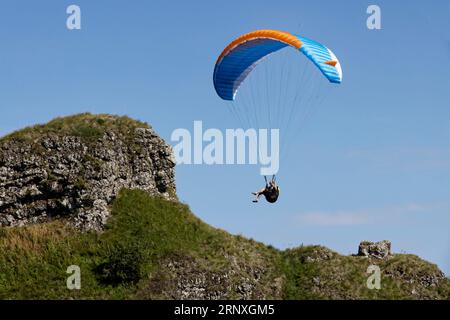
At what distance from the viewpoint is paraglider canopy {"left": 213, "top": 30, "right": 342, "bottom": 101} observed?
5919 centimetres

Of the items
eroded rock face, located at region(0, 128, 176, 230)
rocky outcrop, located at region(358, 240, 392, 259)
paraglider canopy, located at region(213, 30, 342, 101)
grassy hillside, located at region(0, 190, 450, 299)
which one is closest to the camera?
paraglider canopy, located at region(213, 30, 342, 101)

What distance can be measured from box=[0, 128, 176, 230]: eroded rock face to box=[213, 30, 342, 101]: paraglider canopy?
32.5 feet

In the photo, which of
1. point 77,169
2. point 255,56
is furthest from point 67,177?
point 255,56

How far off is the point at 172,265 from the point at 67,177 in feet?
33.6

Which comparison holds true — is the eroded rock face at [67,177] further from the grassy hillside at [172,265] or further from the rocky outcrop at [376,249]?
the rocky outcrop at [376,249]

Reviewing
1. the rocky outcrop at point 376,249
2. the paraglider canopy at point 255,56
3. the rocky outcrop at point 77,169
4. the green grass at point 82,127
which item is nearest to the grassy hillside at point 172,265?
the rocky outcrop at point 376,249

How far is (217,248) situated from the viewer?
228ft

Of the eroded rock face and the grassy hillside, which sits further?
the eroded rock face

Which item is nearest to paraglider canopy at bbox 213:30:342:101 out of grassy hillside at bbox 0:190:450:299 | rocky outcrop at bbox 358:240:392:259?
grassy hillside at bbox 0:190:450:299

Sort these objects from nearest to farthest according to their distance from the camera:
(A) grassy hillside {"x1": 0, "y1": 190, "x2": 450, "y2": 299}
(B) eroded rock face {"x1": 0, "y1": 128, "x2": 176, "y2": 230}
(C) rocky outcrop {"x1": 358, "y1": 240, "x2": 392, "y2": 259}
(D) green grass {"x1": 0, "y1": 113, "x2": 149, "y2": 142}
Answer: (A) grassy hillside {"x1": 0, "y1": 190, "x2": 450, "y2": 299} → (B) eroded rock face {"x1": 0, "y1": 128, "x2": 176, "y2": 230} → (D) green grass {"x1": 0, "y1": 113, "x2": 149, "y2": 142} → (C) rocky outcrop {"x1": 358, "y1": 240, "x2": 392, "y2": 259}

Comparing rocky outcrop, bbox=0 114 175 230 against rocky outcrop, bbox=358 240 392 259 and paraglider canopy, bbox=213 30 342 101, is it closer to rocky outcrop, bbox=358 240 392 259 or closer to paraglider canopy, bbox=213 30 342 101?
paraglider canopy, bbox=213 30 342 101

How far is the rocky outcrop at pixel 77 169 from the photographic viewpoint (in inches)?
2731
